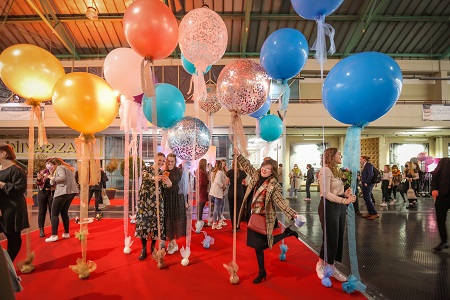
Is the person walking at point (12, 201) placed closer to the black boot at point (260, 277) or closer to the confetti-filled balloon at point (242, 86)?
the confetti-filled balloon at point (242, 86)

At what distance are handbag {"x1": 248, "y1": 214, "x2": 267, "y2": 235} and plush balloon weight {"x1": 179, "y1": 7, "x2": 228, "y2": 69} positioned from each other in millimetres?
1654

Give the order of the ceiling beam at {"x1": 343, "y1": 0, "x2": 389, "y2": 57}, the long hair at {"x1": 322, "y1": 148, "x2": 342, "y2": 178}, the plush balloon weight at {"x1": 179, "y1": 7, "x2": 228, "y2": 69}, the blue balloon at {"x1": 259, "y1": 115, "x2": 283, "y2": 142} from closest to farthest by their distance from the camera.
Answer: the plush balloon weight at {"x1": 179, "y1": 7, "x2": 228, "y2": 69}
the long hair at {"x1": 322, "y1": 148, "x2": 342, "y2": 178}
the blue balloon at {"x1": 259, "y1": 115, "x2": 283, "y2": 142}
the ceiling beam at {"x1": 343, "y1": 0, "x2": 389, "y2": 57}

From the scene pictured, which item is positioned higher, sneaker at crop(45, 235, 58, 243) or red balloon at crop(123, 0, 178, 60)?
red balloon at crop(123, 0, 178, 60)

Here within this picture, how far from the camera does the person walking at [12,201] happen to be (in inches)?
106

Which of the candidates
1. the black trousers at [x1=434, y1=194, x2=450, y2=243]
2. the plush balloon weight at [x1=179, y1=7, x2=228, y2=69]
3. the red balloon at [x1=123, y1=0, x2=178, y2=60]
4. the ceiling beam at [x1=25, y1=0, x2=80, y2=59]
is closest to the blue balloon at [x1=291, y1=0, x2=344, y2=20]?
the plush balloon weight at [x1=179, y1=7, x2=228, y2=69]

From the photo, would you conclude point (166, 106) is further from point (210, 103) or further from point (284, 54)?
point (284, 54)

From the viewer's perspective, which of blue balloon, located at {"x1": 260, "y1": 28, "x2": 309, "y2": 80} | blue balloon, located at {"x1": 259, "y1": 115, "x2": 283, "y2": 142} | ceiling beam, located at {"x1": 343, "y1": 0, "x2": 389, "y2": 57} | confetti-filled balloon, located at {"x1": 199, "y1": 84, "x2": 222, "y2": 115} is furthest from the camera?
ceiling beam, located at {"x1": 343, "y1": 0, "x2": 389, "y2": 57}

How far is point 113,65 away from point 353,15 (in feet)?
36.7

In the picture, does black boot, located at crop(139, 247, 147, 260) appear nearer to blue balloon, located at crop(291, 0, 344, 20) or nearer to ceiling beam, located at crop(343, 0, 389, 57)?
blue balloon, located at crop(291, 0, 344, 20)

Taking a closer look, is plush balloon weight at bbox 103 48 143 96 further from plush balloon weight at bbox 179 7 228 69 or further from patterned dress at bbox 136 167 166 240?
patterned dress at bbox 136 167 166 240

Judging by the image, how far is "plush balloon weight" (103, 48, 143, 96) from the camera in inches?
121

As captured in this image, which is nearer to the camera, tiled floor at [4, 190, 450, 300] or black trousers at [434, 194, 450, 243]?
tiled floor at [4, 190, 450, 300]

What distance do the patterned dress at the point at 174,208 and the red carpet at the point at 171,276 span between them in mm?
358

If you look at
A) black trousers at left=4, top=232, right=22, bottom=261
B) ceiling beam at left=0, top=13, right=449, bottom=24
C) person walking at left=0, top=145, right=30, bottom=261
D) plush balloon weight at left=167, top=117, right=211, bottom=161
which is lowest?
black trousers at left=4, top=232, right=22, bottom=261
